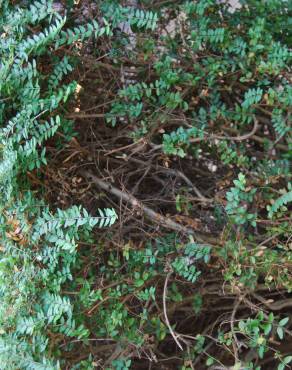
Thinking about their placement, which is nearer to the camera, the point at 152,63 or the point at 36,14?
the point at 36,14

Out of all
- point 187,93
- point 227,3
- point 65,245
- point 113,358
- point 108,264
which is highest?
point 227,3

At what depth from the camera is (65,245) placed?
44.8 inches

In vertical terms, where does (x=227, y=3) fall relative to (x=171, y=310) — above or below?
above

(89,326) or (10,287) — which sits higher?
(10,287)

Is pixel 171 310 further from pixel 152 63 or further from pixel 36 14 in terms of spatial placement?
pixel 36 14

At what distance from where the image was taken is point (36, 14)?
1.18 m

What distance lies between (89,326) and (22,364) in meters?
0.18

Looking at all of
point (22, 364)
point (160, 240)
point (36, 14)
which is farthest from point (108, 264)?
point (36, 14)

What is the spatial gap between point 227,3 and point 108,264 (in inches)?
28.7

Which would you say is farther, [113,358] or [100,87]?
[100,87]

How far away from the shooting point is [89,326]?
4.04ft

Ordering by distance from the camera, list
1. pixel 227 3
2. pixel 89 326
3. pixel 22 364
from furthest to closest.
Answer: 1. pixel 227 3
2. pixel 89 326
3. pixel 22 364

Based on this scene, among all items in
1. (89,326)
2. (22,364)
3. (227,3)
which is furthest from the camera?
(227,3)

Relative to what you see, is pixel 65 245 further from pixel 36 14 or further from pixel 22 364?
pixel 36 14
